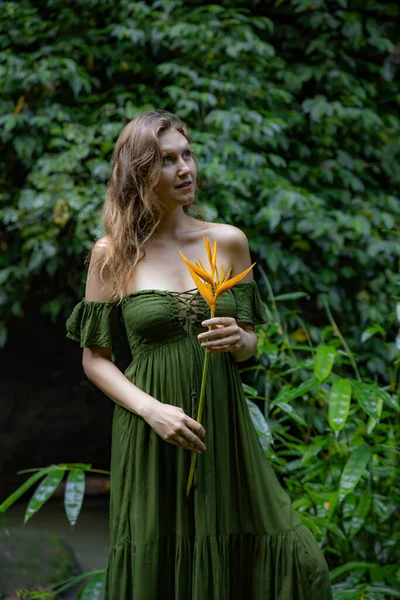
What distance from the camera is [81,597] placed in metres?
2.33

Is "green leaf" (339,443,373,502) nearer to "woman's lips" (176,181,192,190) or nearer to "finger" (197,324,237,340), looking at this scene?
"finger" (197,324,237,340)

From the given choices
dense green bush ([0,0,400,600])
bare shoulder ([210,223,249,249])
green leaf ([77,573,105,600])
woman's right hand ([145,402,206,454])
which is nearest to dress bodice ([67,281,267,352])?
bare shoulder ([210,223,249,249])

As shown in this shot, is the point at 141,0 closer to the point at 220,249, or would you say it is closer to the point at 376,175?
the point at 376,175

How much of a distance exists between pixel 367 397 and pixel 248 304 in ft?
1.78

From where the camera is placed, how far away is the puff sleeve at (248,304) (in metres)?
1.97

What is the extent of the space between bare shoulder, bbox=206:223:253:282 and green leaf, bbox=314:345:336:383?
51 cm

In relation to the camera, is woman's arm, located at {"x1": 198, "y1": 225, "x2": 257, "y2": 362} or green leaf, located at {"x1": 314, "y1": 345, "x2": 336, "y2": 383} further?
green leaf, located at {"x1": 314, "y1": 345, "x2": 336, "y2": 383}

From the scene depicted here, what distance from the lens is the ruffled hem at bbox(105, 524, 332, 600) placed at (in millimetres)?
1825

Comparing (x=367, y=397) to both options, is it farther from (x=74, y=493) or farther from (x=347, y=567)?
(x=74, y=493)

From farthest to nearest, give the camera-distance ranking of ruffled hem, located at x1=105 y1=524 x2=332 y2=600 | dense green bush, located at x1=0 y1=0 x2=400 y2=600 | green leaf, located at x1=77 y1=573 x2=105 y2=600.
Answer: dense green bush, located at x1=0 y1=0 x2=400 y2=600 < green leaf, located at x1=77 y1=573 x2=105 y2=600 < ruffled hem, located at x1=105 y1=524 x2=332 y2=600

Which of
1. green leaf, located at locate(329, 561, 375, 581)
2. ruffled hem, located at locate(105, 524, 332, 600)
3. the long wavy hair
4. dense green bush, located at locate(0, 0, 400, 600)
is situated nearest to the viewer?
ruffled hem, located at locate(105, 524, 332, 600)

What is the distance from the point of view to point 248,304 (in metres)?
2.00

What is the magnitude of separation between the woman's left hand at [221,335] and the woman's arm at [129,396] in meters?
0.17

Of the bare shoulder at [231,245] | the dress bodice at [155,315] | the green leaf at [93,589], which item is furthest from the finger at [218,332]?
the green leaf at [93,589]
